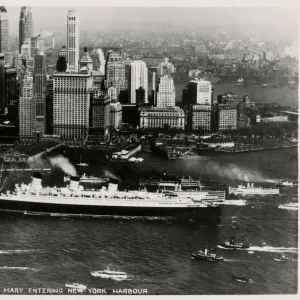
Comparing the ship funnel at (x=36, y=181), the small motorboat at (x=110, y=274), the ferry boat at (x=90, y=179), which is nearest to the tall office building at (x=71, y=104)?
the ferry boat at (x=90, y=179)

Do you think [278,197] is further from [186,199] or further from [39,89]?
[39,89]

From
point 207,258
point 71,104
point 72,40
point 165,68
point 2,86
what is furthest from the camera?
point 2,86

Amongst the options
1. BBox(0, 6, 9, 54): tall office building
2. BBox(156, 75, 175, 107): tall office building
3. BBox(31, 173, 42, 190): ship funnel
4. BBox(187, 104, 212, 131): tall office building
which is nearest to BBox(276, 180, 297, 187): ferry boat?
BBox(187, 104, 212, 131): tall office building

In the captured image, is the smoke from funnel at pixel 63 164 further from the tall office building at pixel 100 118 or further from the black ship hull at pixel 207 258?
the black ship hull at pixel 207 258

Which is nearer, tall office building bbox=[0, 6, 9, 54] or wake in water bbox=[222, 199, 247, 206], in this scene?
tall office building bbox=[0, 6, 9, 54]

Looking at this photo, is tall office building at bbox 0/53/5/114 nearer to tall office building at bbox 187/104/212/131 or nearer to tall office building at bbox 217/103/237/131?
tall office building at bbox 187/104/212/131

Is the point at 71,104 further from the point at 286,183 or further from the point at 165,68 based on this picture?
the point at 286,183

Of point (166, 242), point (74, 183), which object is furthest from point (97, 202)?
point (166, 242)
